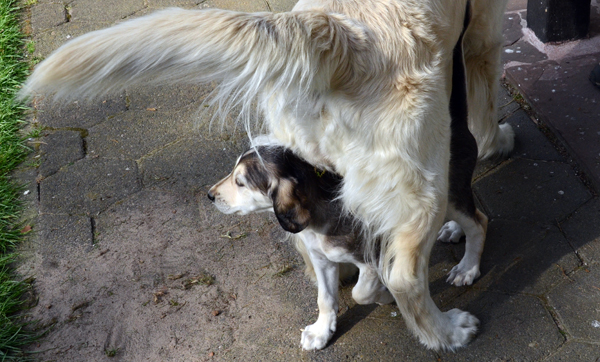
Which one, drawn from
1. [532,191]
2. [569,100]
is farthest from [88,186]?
[569,100]

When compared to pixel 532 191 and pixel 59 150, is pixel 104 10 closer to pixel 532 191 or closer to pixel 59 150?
pixel 59 150

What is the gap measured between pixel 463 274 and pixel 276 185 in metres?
1.09

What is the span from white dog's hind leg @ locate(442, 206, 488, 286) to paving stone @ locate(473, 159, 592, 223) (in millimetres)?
427

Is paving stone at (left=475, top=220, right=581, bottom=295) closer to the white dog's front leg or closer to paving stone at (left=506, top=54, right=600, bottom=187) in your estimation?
paving stone at (left=506, top=54, right=600, bottom=187)

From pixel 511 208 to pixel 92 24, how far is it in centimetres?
352

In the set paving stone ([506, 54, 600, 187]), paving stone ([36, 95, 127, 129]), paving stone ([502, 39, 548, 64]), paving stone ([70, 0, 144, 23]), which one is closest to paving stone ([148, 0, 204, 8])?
paving stone ([70, 0, 144, 23])

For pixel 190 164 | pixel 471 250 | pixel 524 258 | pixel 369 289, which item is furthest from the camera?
pixel 190 164

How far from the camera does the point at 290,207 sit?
2.25m

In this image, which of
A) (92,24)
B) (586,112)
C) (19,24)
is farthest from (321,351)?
(19,24)

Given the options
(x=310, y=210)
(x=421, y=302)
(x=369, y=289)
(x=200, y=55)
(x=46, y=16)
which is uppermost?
(x=200, y=55)

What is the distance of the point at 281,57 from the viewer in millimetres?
1580

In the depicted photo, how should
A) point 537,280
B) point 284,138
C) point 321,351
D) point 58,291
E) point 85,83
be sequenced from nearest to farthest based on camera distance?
point 85,83 → point 284,138 → point 321,351 → point 537,280 → point 58,291

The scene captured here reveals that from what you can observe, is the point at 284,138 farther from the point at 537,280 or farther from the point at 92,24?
the point at 92,24

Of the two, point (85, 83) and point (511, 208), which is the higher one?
point (85, 83)
